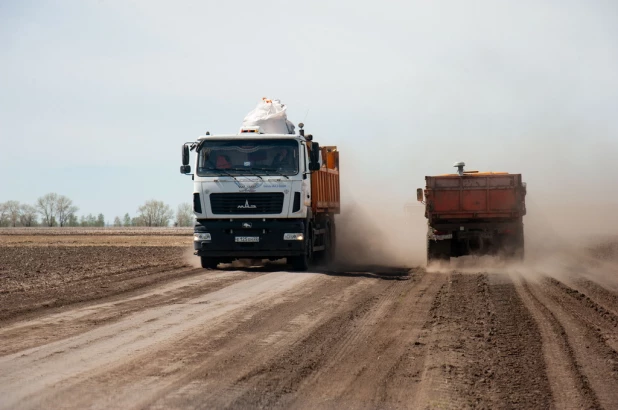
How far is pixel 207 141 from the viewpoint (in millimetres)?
20891

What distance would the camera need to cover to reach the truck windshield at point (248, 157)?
20.8 meters

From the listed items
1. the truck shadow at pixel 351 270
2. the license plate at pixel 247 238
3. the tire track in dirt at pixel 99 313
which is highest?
the license plate at pixel 247 238

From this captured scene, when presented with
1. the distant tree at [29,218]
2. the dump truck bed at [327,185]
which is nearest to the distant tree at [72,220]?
the distant tree at [29,218]

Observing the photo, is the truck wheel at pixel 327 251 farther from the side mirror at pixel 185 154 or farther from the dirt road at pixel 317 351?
the dirt road at pixel 317 351

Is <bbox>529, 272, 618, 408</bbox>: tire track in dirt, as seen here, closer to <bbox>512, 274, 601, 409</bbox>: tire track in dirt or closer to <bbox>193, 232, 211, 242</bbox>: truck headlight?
<bbox>512, 274, 601, 409</bbox>: tire track in dirt

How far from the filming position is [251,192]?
68.1 feet

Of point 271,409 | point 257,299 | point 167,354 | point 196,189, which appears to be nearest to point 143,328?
point 167,354

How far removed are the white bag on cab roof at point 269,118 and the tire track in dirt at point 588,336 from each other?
8.84m

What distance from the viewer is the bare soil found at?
288 inches

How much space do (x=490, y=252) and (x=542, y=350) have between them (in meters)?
13.4

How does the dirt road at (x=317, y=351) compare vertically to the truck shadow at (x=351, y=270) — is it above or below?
below

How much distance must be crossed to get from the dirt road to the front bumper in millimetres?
5207

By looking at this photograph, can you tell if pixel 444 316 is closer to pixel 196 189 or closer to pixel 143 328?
pixel 143 328

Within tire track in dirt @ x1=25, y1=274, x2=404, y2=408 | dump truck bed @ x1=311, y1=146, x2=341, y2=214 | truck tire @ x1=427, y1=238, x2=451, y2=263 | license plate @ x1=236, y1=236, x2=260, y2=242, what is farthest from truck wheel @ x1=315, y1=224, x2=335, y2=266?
tire track in dirt @ x1=25, y1=274, x2=404, y2=408
